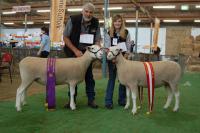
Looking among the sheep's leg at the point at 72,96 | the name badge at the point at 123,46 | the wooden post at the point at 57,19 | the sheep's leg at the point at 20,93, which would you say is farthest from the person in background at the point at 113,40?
the wooden post at the point at 57,19

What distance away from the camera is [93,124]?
466cm

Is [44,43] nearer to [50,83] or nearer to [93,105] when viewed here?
[93,105]

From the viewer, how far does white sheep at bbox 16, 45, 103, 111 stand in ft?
17.9

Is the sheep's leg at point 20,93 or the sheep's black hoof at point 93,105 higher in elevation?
the sheep's leg at point 20,93

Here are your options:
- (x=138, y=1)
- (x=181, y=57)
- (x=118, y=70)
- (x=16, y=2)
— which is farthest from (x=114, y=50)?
(x=16, y=2)

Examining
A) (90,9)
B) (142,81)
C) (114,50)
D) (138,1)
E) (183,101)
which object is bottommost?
(183,101)

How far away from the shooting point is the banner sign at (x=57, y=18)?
12.8 metres

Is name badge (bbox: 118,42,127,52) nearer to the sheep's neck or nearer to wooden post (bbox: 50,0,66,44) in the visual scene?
the sheep's neck

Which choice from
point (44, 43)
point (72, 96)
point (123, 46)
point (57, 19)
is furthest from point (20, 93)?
point (57, 19)

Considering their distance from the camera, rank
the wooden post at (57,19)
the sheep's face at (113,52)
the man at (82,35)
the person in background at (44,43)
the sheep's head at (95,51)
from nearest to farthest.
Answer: the sheep's face at (113,52) → the sheep's head at (95,51) → the man at (82,35) → the person in background at (44,43) → the wooden post at (57,19)

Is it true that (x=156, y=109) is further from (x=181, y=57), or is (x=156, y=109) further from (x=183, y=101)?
(x=181, y=57)

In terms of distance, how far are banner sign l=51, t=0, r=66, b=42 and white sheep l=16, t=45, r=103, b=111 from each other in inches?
281

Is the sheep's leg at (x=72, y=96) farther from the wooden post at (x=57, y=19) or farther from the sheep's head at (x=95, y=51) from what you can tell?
the wooden post at (x=57, y=19)

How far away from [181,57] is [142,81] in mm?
12647
